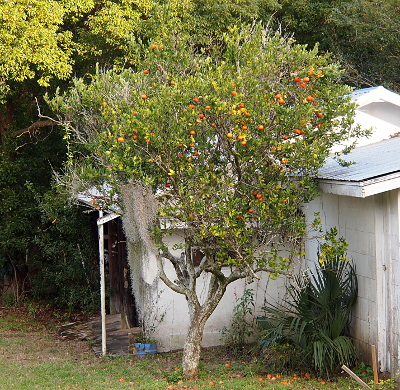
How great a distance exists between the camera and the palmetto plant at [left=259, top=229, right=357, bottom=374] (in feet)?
27.6

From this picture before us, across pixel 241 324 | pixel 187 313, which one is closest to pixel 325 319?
pixel 241 324

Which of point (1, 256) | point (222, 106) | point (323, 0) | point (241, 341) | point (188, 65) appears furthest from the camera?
point (323, 0)

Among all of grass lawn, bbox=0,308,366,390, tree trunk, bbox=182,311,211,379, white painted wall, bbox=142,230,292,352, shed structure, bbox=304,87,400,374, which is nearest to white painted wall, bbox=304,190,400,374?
shed structure, bbox=304,87,400,374

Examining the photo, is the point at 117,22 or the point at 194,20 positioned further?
the point at 194,20

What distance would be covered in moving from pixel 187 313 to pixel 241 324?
100 centimetres

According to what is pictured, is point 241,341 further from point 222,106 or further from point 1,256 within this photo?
point 1,256

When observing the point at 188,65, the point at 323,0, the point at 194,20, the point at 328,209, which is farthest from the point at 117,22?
the point at 323,0

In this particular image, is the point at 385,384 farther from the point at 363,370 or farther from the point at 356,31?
the point at 356,31

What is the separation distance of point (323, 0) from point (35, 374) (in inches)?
602

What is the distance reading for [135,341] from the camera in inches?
444

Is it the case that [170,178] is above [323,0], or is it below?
below

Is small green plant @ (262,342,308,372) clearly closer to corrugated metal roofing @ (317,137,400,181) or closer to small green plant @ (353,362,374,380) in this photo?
small green plant @ (353,362,374,380)

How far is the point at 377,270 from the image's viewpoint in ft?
27.7

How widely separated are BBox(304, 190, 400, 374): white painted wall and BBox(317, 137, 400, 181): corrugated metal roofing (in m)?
0.40
